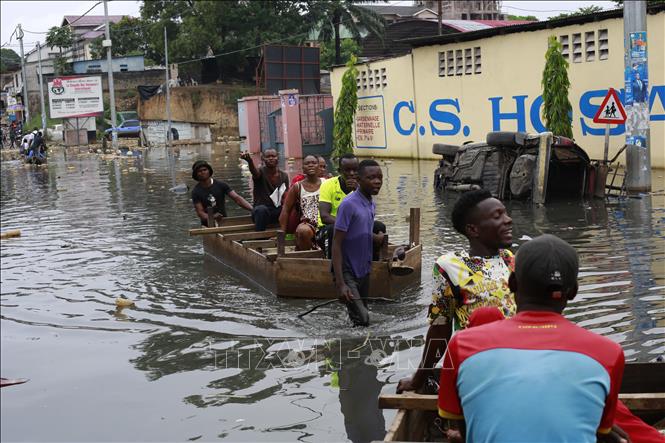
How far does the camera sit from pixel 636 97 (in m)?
16.6

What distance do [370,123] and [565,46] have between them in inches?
436

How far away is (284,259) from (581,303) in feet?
10.0

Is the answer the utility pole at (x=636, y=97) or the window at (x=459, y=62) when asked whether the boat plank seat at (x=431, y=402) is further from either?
the window at (x=459, y=62)

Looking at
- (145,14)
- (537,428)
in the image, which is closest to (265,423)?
(537,428)

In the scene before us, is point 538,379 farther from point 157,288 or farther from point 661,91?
point 661,91

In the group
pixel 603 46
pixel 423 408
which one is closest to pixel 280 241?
pixel 423 408

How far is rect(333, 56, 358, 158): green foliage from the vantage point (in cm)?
3238

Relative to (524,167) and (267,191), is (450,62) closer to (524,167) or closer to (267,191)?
(524,167)

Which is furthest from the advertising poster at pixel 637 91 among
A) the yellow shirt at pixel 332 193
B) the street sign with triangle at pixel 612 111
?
the yellow shirt at pixel 332 193

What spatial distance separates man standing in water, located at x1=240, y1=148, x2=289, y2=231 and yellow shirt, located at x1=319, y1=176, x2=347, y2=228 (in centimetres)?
252

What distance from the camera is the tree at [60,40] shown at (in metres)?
70.7

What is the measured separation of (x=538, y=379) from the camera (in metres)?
2.66

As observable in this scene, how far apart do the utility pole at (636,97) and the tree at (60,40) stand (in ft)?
197

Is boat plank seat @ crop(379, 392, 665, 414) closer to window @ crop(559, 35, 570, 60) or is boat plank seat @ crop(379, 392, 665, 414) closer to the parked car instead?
window @ crop(559, 35, 570, 60)
